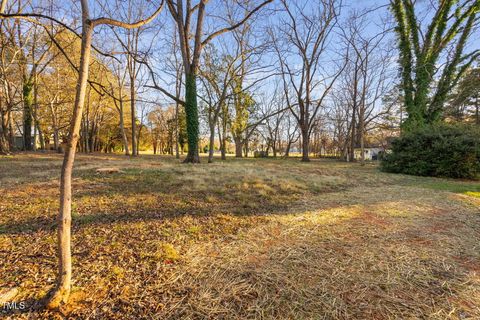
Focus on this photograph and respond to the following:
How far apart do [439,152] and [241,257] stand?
10.6m

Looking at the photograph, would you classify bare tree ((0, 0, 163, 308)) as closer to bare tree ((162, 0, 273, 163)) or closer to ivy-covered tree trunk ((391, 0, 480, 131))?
bare tree ((162, 0, 273, 163))

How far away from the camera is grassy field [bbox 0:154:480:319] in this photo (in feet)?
4.34

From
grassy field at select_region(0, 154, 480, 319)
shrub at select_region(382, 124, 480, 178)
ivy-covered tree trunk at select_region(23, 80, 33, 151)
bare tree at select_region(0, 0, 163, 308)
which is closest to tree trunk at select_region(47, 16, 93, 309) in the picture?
bare tree at select_region(0, 0, 163, 308)

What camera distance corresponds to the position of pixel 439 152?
8406 mm

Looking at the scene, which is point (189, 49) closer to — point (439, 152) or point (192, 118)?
point (192, 118)

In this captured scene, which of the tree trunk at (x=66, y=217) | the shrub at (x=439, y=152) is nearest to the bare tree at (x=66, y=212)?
the tree trunk at (x=66, y=217)

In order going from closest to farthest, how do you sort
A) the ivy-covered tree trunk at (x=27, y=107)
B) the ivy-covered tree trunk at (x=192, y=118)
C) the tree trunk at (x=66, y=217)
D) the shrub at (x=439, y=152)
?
the tree trunk at (x=66, y=217)
the shrub at (x=439, y=152)
the ivy-covered tree trunk at (x=192, y=118)
the ivy-covered tree trunk at (x=27, y=107)

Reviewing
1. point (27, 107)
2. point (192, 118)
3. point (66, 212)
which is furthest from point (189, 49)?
point (27, 107)

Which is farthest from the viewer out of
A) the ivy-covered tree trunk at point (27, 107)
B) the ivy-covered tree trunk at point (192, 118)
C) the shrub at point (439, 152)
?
the ivy-covered tree trunk at point (27, 107)

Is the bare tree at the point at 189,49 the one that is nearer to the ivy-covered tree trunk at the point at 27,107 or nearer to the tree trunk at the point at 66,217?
the tree trunk at the point at 66,217

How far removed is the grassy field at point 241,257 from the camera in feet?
4.34

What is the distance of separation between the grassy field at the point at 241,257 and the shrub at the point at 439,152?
20.2 feet

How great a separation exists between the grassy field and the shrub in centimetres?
615

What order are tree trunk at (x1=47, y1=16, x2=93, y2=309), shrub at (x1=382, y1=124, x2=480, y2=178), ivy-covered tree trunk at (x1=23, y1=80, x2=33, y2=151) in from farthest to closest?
ivy-covered tree trunk at (x1=23, y1=80, x2=33, y2=151), shrub at (x1=382, y1=124, x2=480, y2=178), tree trunk at (x1=47, y1=16, x2=93, y2=309)
